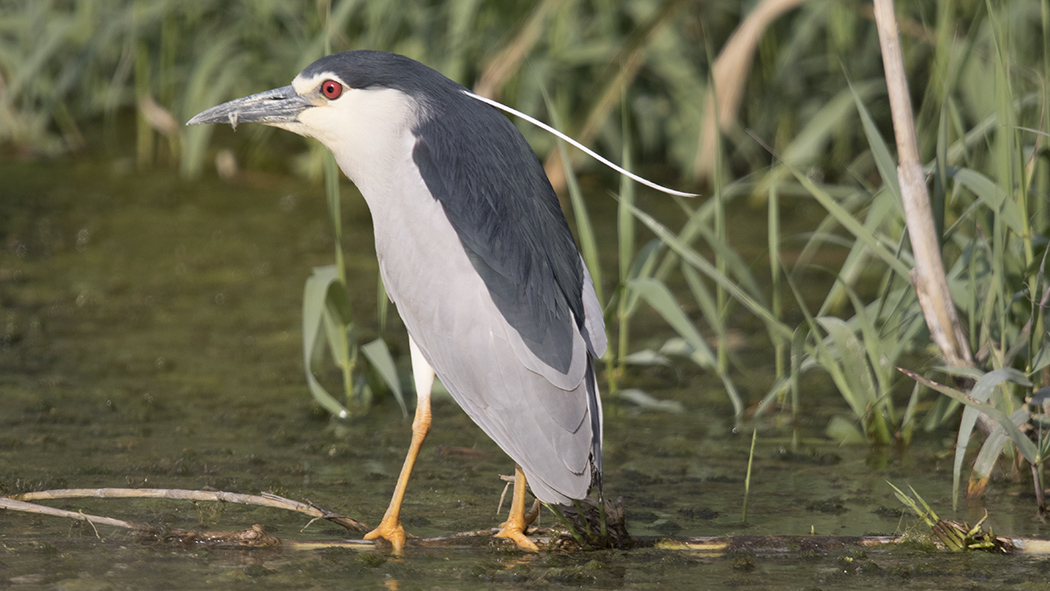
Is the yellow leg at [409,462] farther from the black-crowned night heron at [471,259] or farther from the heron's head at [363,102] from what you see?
the heron's head at [363,102]

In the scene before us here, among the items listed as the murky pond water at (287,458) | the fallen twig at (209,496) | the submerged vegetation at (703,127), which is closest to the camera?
the murky pond water at (287,458)

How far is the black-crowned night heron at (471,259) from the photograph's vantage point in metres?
2.43

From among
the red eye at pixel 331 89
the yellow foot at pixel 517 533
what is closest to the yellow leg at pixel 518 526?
the yellow foot at pixel 517 533

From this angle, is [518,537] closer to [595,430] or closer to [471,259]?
[595,430]

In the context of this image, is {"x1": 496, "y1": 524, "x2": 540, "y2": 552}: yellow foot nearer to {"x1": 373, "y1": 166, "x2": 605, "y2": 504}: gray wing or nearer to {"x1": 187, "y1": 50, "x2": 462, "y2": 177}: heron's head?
{"x1": 373, "y1": 166, "x2": 605, "y2": 504}: gray wing

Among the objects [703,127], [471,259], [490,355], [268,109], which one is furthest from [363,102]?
[703,127]

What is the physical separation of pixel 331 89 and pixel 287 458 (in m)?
1.00

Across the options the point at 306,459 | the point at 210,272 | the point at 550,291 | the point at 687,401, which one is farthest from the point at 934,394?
the point at 210,272

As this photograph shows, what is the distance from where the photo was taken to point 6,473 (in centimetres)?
286

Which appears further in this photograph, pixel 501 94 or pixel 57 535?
pixel 501 94

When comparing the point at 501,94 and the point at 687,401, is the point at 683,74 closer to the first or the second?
the point at 501,94

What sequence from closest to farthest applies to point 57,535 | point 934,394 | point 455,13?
point 57,535, point 934,394, point 455,13

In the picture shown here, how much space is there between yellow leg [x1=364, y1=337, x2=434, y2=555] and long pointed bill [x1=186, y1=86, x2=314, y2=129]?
2.04 ft

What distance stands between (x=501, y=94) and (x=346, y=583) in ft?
12.7
